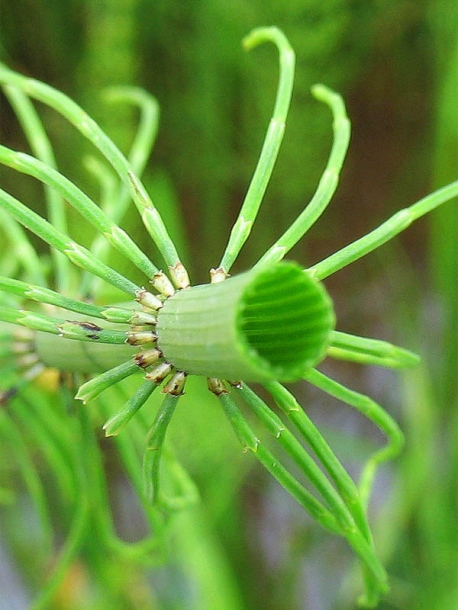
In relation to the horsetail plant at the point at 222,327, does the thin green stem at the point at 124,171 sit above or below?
above

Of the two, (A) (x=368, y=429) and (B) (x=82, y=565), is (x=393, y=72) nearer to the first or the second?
(A) (x=368, y=429)

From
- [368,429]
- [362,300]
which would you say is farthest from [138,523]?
[362,300]

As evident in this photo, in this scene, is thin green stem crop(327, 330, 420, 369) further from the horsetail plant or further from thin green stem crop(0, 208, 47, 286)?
thin green stem crop(0, 208, 47, 286)

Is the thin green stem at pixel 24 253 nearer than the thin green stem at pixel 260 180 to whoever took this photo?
No

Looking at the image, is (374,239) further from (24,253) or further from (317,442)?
(24,253)

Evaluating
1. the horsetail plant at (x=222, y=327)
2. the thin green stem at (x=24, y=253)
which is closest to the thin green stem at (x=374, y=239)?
the horsetail plant at (x=222, y=327)

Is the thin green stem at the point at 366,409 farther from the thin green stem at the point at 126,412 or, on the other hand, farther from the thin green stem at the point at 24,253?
the thin green stem at the point at 24,253

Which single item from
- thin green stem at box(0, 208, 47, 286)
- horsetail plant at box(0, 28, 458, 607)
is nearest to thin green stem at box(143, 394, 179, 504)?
horsetail plant at box(0, 28, 458, 607)

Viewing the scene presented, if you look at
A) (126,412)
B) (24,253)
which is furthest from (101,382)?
(24,253)
